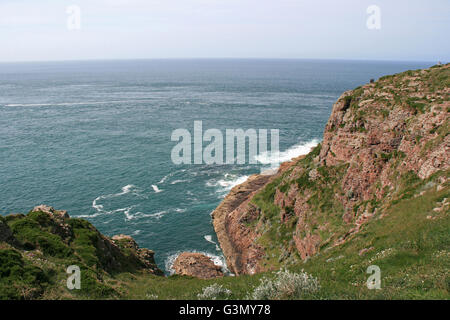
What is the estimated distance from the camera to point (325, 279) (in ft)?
69.3

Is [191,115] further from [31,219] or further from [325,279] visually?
[325,279]

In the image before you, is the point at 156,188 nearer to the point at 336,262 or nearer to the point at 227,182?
the point at 227,182

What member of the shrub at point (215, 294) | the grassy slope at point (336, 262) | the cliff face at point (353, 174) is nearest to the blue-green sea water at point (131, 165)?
the cliff face at point (353, 174)

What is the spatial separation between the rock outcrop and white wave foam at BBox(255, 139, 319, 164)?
43.7m

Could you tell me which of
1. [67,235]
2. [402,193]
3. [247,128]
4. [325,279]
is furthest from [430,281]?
[247,128]

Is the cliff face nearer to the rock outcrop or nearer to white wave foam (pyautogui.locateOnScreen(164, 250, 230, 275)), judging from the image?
white wave foam (pyautogui.locateOnScreen(164, 250, 230, 275))

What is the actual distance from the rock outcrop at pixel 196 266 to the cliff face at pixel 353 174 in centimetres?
390

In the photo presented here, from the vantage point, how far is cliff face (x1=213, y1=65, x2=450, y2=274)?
3478 cm

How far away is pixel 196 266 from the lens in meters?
48.5

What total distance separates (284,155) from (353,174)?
51.3 m

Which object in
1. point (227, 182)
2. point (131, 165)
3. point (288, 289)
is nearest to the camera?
point (288, 289)

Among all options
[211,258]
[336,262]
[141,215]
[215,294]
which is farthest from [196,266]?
[215,294]

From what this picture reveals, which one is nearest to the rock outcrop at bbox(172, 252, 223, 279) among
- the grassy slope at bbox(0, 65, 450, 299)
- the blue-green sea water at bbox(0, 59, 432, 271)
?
the blue-green sea water at bbox(0, 59, 432, 271)

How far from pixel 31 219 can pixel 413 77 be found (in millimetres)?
56508
